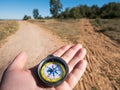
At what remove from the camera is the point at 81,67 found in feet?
11.3

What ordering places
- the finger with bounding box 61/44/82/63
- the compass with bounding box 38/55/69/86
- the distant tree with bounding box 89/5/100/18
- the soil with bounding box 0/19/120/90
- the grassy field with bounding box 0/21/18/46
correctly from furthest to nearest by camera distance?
the distant tree with bounding box 89/5/100/18 → the grassy field with bounding box 0/21/18/46 → the soil with bounding box 0/19/120/90 → the finger with bounding box 61/44/82/63 → the compass with bounding box 38/55/69/86

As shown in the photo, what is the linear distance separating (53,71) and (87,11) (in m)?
55.8

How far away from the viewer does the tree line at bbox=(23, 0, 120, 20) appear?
52.6m

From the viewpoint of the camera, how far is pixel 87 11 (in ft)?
189

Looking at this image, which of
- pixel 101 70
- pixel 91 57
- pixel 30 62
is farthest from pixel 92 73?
pixel 30 62

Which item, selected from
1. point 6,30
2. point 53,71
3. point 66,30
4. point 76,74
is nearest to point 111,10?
point 66,30

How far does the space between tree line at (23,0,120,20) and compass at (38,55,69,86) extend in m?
49.7

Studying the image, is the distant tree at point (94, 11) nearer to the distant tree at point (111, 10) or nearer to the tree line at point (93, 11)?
the tree line at point (93, 11)

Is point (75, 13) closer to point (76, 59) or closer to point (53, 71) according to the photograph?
point (76, 59)

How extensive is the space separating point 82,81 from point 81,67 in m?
4.83

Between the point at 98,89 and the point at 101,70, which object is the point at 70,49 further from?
the point at 101,70

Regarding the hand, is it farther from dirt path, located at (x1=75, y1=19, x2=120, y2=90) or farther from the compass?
dirt path, located at (x1=75, y1=19, x2=120, y2=90)

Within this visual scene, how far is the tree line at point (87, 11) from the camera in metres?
52.6

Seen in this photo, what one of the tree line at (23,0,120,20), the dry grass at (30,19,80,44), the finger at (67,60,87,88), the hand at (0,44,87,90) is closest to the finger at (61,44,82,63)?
the hand at (0,44,87,90)
